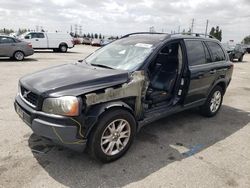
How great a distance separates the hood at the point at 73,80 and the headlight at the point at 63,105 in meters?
0.08

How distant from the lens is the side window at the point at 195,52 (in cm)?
473

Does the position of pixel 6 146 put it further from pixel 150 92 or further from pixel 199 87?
pixel 199 87

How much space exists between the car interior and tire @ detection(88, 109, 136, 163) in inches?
40.3

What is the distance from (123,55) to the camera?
14.0 feet

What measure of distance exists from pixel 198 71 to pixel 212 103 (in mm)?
1143

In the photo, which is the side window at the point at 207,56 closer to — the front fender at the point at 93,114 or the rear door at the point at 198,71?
the rear door at the point at 198,71

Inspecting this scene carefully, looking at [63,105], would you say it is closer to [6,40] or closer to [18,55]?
[6,40]

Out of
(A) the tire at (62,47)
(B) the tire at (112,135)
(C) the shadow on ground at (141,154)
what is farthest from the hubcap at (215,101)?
(A) the tire at (62,47)

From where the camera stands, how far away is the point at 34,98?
130 inches

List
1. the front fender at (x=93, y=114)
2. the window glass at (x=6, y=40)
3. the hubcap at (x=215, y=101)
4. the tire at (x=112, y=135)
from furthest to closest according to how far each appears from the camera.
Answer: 1. the window glass at (x=6, y=40)
2. the hubcap at (x=215, y=101)
3. the tire at (x=112, y=135)
4. the front fender at (x=93, y=114)

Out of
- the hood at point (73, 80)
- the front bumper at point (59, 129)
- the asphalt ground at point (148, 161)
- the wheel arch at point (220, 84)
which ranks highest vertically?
the hood at point (73, 80)

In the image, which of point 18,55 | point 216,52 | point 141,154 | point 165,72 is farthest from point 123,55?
point 18,55

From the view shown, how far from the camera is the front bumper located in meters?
3.00

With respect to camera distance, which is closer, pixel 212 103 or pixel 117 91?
pixel 117 91
